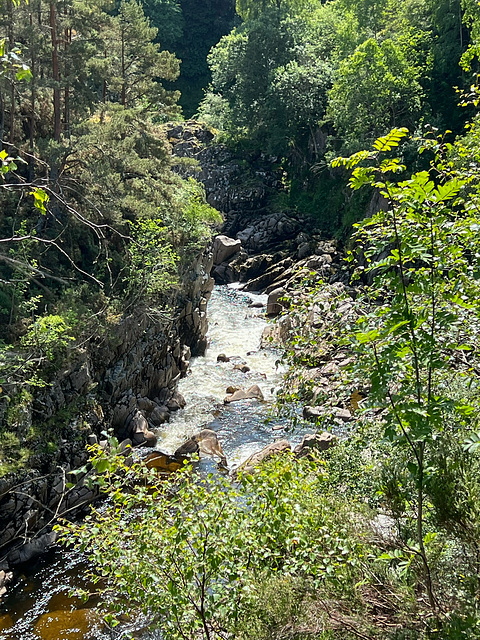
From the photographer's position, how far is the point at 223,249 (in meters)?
37.8

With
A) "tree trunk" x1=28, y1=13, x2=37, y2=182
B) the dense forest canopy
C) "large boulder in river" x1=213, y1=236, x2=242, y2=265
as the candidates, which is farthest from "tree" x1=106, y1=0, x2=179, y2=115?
"large boulder in river" x1=213, y1=236, x2=242, y2=265

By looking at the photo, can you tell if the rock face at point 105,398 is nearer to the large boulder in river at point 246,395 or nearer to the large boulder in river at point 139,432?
the large boulder in river at point 139,432

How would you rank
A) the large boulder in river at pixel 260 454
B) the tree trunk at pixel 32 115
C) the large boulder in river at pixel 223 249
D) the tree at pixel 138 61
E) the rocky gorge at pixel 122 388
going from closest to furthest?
the rocky gorge at pixel 122 388 → the large boulder in river at pixel 260 454 → the tree trunk at pixel 32 115 → the tree at pixel 138 61 → the large boulder in river at pixel 223 249

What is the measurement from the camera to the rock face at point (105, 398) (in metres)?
11.2

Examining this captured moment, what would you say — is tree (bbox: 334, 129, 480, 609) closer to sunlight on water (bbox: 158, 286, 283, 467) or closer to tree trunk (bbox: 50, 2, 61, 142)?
sunlight on water (bbox: 158, 286, 283, 467)

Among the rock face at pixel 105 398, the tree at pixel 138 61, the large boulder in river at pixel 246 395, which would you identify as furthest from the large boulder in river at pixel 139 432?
the tree at pixel 138 61

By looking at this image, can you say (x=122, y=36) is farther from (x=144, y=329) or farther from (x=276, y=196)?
(x=276, y=196)

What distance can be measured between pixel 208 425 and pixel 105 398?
13.3 feet

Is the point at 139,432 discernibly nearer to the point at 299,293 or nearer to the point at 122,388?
the point at 122,388

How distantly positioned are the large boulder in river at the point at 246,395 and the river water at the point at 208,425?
254 millimetres

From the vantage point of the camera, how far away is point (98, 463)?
423cm

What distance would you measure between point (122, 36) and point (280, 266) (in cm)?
1737

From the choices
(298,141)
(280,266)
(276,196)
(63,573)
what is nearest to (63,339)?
(63,573)

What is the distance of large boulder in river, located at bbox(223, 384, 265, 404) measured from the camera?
1981 centimetres
